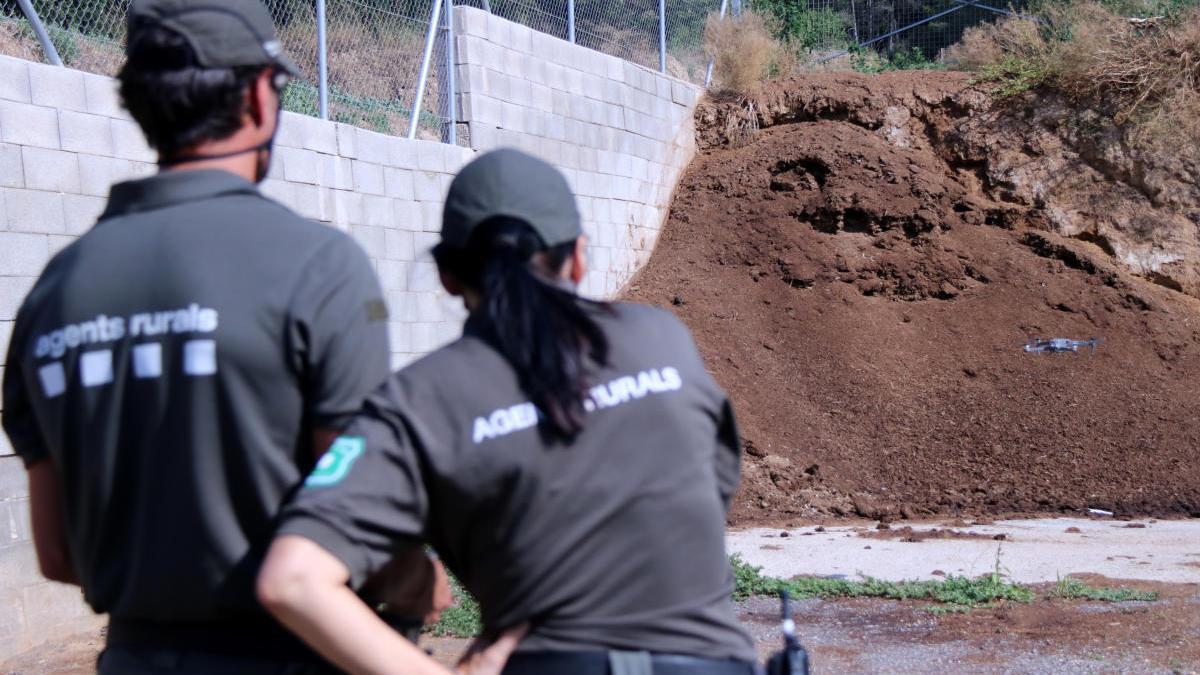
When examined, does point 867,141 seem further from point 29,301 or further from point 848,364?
point 29,301

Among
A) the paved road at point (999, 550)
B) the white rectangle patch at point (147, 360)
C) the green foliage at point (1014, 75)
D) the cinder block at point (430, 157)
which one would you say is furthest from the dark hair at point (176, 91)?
the green foliage at point (1014, 75)

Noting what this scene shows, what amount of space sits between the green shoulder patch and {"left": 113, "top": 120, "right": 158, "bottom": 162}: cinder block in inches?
211

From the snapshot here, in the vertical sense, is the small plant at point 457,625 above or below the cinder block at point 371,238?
below

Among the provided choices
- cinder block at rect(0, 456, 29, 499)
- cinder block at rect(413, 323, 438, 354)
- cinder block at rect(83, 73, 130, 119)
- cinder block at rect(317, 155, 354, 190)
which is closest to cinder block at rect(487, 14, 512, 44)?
cinder block at rect(317, 155, 354, 190)

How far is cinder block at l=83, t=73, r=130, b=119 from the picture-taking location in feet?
20.2

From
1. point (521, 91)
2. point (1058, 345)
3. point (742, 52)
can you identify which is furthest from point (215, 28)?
point (742, 52)

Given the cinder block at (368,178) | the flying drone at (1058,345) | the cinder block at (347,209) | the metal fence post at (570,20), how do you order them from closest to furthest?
the cinder block at (347,209), the cinder block at (368,178), the flying drone at (1058,345), the metal fence post at (570,20)

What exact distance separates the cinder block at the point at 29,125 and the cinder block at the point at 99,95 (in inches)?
9.2

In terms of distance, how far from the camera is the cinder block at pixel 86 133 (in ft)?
19.8

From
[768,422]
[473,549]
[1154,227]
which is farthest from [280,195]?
[1154,227]

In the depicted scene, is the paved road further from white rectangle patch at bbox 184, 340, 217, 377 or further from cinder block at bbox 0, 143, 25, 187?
white rectangle patch at bbox 184, 340, 217, 377

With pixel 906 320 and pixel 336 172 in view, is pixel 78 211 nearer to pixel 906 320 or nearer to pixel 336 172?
pixel 336 172

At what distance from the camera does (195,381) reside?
157 centimetres

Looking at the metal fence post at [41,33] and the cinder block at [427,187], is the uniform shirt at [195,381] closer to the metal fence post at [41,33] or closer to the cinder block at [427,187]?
the metal fence post at [41,33]
